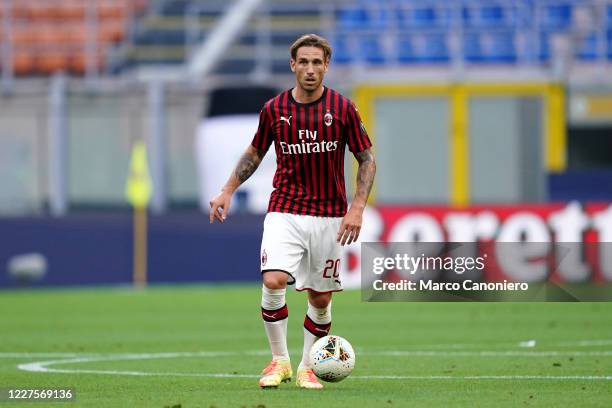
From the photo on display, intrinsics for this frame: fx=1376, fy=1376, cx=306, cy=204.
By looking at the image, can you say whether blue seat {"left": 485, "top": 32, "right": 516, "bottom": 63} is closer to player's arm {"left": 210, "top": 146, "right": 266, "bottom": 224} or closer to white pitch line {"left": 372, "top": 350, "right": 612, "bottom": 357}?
white pitch line {"left": 372, "top": 350, "right": 612, "bottom": 357}

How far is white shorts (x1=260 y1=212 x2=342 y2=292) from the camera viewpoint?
768cm

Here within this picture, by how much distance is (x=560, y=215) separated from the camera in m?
20.0

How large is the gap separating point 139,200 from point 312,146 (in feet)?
48.9

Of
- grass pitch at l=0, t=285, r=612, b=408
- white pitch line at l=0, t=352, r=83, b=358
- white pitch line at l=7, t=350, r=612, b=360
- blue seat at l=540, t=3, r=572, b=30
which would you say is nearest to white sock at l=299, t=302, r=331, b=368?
grass pitch at l=0, t=285, r=612, b=408

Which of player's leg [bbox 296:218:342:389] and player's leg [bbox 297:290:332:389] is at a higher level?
player's leg [bbox 296:218:342:389]

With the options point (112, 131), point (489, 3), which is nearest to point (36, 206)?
point (112, 131)

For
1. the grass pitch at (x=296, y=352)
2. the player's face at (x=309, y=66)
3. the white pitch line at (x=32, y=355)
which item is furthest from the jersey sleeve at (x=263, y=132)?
the white pitch line at (x=32, y=355)

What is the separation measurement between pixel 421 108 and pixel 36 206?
7.07m

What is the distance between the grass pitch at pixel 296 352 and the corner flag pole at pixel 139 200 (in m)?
2.29

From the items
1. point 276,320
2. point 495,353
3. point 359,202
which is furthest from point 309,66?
point 495,353

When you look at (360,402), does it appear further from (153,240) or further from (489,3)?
(489,3)

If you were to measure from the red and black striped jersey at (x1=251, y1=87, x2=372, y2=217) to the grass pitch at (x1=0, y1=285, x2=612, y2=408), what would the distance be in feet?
3.49

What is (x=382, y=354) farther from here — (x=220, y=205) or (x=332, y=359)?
(x=220, y=205)

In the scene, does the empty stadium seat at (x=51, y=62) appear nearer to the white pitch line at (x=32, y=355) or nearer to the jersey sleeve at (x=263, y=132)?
the white pitch line at (x=32, y=355)
